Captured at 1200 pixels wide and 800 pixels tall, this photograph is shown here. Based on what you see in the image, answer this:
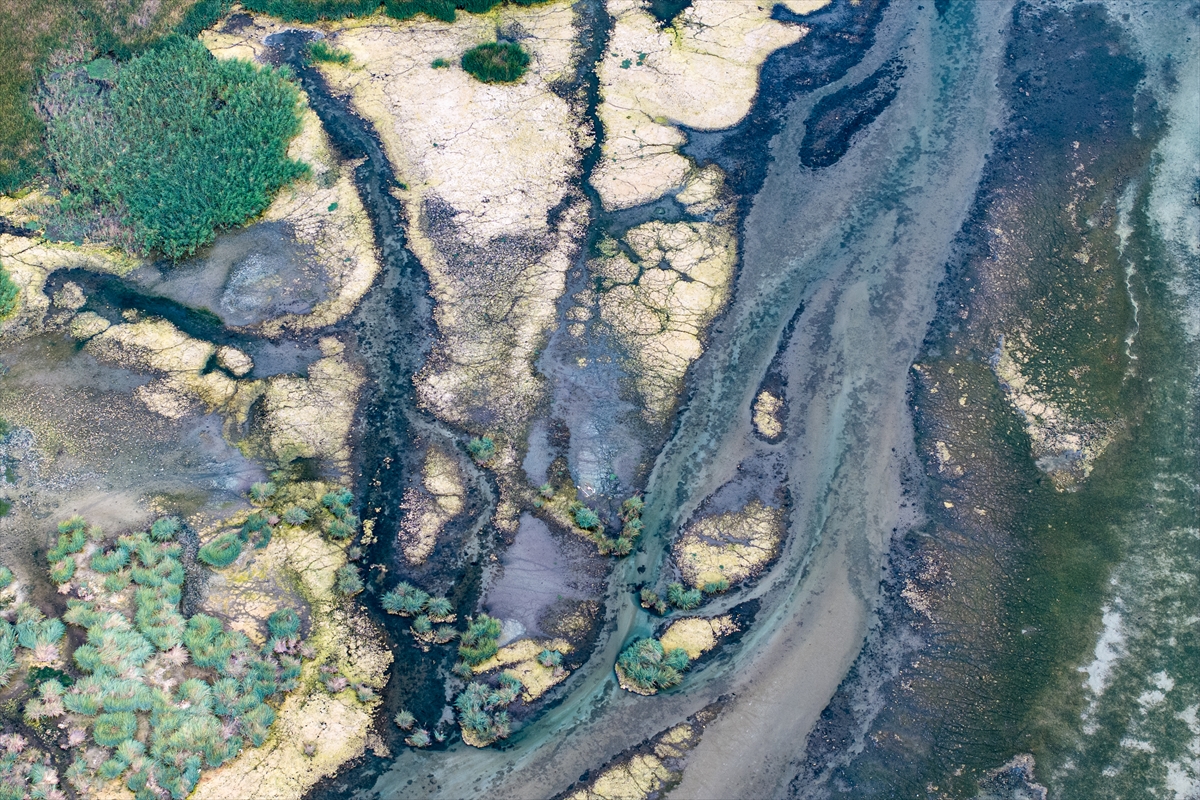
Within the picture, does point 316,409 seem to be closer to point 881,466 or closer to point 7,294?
point 7,294

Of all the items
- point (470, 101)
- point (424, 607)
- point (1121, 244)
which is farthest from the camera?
point (470, 101)

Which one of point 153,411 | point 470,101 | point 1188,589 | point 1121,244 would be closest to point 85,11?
point 470,101

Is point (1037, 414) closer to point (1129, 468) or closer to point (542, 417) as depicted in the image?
point (1129, 468)

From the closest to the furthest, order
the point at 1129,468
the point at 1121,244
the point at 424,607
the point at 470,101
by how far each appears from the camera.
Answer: the point at 424,607
the point at 1129,468
the point at 1121,244
the point at 470,101

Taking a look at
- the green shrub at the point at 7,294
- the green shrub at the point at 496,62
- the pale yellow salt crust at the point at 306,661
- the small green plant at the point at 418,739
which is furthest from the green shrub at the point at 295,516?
the green shrub at the point at 496,62

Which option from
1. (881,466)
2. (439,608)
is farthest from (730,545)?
(439,608)

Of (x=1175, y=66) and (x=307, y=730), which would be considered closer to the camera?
(x=307, y=730)

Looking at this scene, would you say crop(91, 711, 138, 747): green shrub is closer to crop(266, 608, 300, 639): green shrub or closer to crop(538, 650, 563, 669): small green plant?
crop(266, 608, 300, 639): green shrub
